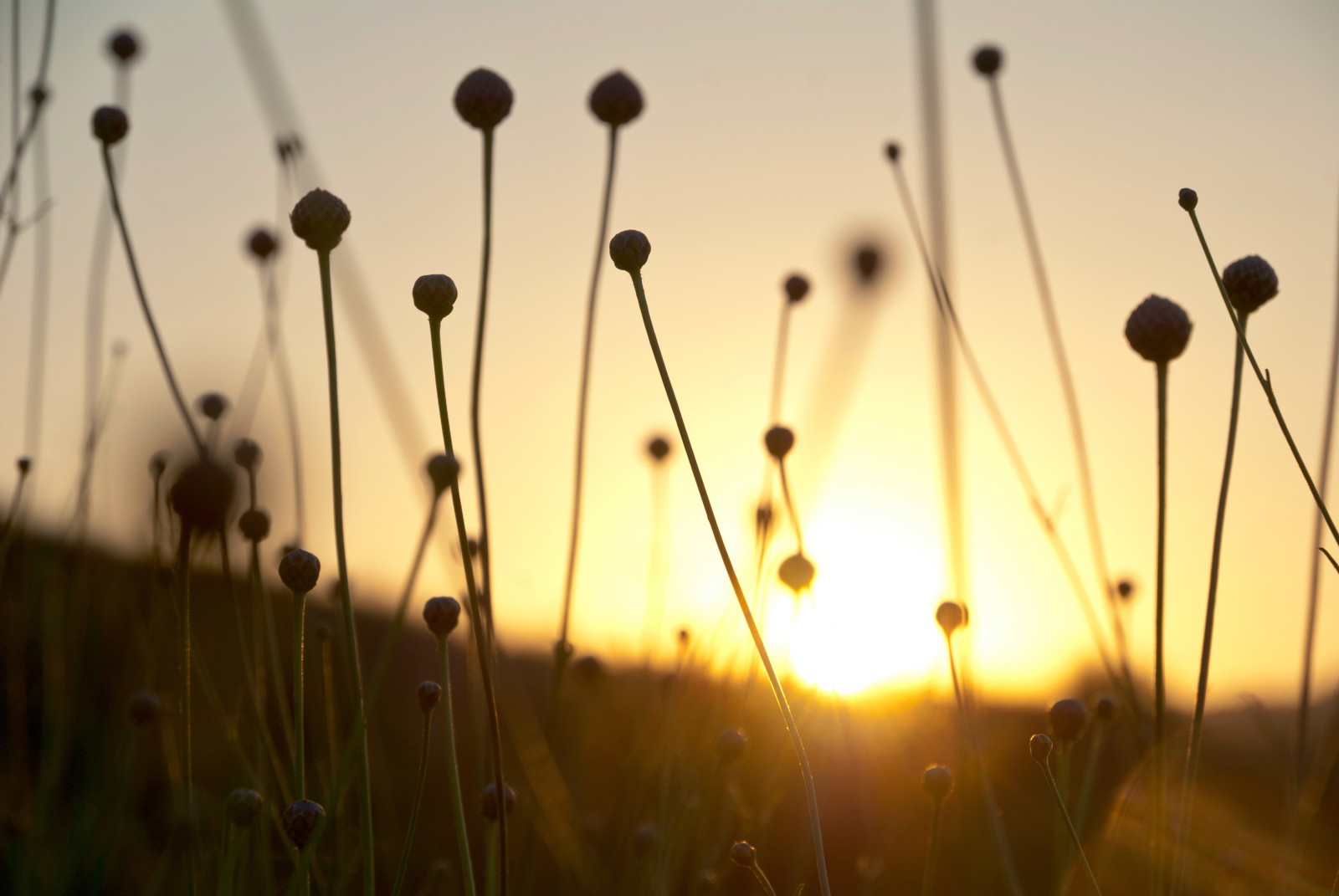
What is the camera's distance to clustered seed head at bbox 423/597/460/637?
2.75ft

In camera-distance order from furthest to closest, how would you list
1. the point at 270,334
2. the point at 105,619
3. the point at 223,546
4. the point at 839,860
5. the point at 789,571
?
the point at 105,619 → the point at 839,860 → the point at 270,334 → the point at 789,571 → the point at 223,546

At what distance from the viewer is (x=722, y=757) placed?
117cm

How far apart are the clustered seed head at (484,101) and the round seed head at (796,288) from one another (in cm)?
54

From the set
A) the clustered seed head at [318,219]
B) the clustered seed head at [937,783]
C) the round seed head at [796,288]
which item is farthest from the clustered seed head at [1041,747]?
the round seed head at [796,288]

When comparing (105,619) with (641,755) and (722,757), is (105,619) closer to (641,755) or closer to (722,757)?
(641,755)

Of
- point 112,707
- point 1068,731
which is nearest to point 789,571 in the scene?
point 1068,731

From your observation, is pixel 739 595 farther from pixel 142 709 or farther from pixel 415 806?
pixel 142 709

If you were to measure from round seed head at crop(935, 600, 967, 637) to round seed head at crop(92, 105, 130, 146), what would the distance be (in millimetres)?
987

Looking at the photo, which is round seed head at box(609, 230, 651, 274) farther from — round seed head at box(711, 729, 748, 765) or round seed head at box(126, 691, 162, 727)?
round seed head at box(126, 691, 162, 727)

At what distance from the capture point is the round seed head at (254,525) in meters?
1.07

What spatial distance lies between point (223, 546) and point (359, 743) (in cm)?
27

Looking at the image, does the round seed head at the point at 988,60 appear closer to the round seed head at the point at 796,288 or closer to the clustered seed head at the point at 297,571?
the round seed head at the point at 796,288

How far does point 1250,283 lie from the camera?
3.01 feet

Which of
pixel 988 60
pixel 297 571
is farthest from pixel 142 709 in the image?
pixel 988 60
